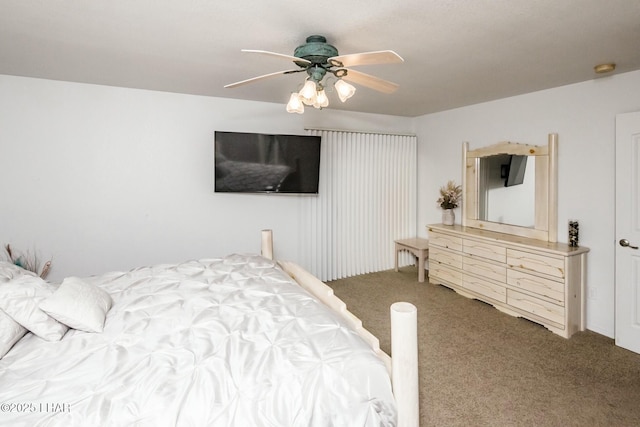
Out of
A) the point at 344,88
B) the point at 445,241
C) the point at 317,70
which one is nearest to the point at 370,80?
the point at 344,88

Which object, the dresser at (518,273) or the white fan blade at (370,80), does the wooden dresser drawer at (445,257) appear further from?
the white fan blade at (370,80)

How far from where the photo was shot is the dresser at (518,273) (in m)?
3.04

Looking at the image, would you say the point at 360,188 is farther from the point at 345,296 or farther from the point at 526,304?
the point at 526,304

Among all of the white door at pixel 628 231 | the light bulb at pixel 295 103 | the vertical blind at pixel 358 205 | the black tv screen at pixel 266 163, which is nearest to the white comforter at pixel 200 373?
the light bulb at pixel 295 103

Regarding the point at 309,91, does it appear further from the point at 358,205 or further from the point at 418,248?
the point at 418,248

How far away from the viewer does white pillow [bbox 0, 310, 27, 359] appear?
4.89 feet

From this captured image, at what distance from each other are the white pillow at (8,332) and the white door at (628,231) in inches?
166

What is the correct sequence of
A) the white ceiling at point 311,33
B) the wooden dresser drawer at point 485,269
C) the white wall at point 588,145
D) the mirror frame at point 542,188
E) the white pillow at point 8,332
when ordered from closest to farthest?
the white pillow at point 8,332, the white ceiling at point 311,33, the white wall at point 588,145, the mirror frame at point 542,188, the wooden dresser drawer at point 485,269

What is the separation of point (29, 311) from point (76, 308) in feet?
0.69

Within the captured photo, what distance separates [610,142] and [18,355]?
4438mm

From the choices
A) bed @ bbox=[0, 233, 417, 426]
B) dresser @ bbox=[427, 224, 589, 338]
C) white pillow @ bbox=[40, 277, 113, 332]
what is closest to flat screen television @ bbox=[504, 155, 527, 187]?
dresser @ bbox=[427, 224, 589, 338]

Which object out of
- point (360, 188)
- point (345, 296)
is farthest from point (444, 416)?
point (360, 188)

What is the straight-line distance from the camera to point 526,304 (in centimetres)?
332

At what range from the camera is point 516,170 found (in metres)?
3.82
